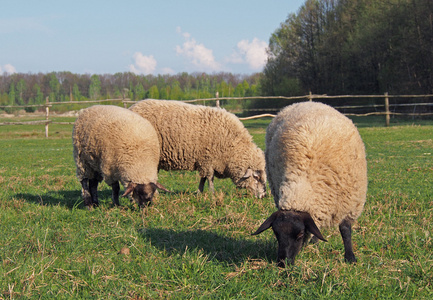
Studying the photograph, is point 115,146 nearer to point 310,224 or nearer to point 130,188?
point 130,188

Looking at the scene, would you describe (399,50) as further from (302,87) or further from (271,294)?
(271,294)

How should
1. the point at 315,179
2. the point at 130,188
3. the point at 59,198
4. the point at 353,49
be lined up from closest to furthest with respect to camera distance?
the point at 315,179 < the point at 130,188 < the point at 59,198 < the point at 353,49

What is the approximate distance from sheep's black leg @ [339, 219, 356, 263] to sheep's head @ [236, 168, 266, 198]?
12.1 ft

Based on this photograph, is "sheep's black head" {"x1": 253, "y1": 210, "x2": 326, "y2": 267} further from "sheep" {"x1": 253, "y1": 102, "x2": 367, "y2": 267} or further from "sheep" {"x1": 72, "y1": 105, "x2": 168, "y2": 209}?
"sheep" {"x1": 72, "y1": 105, "x2": 168, "y2": 209}

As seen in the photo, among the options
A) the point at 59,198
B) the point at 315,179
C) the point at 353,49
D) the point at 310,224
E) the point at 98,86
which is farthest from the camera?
the point at 98,86

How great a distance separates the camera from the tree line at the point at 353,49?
31531 millimetres

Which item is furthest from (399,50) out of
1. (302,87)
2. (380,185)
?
(380,185)

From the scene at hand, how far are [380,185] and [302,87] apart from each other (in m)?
→ 40.6

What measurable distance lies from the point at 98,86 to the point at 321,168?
117085mm

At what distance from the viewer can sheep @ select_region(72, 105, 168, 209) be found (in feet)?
20.6

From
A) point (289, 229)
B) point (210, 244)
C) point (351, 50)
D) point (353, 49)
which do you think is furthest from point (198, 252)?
point (351, 50)

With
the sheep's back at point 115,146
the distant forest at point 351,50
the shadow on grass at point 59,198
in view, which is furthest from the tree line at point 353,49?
the shadow on grass at point 59,198

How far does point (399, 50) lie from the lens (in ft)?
106

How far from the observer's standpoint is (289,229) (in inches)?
137
